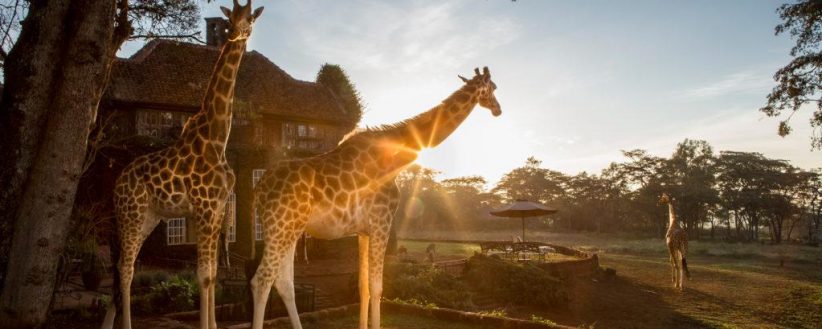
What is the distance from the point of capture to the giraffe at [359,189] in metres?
5.78

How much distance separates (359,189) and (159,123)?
17147 mm

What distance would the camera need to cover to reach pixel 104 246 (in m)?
17.1

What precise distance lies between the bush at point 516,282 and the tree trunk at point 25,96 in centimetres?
1122

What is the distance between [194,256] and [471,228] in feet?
120

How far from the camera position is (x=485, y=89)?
21.0 ft

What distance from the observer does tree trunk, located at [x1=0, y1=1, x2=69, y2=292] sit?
4.29 meters

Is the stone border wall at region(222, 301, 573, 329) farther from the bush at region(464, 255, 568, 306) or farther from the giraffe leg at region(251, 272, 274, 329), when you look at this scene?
the bush at region(464, 255, 568, 306)

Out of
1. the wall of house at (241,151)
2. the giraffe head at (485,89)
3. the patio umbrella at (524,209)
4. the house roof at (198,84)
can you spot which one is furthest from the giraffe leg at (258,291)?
the patio umbrella at (524,209)

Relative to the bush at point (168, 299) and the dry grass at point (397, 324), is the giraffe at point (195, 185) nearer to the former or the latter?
the dry grass at point (397, 324)

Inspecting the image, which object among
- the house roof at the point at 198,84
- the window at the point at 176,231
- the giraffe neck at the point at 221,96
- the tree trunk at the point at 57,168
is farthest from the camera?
the house roof at the point at 198,84

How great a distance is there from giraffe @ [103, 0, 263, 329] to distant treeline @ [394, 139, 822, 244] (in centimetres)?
4412

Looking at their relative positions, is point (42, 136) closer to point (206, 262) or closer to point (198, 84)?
point (206, 262)

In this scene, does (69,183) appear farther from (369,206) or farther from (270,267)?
(369,206)

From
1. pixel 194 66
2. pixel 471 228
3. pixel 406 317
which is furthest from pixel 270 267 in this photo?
pixel 471 228
